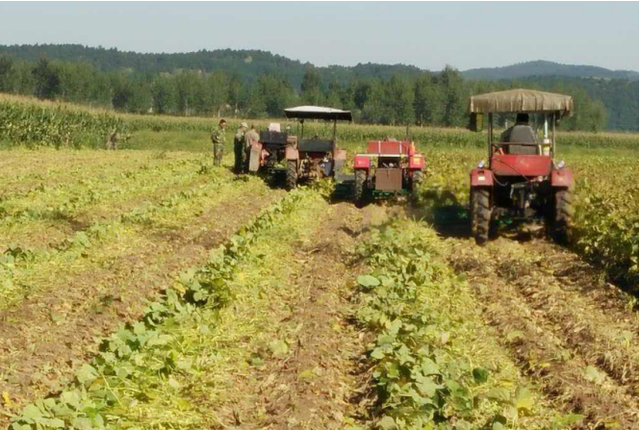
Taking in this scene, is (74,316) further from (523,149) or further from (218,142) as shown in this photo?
(218,142)

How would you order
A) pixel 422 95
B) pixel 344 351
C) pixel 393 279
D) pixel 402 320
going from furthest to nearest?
1. pixel 422 95
2. pixel 393 279
3. pixel 402 320
4. pixel 344 351

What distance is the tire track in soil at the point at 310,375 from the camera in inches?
217

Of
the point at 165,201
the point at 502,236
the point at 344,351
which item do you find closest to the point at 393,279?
the point at 344,351

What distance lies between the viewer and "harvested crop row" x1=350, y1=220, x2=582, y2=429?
5355 mm

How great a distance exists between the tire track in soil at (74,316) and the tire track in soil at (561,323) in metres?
3.31

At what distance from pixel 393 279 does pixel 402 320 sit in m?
1.43

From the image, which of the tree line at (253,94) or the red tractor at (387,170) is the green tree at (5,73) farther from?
the red tractor at (387,170)

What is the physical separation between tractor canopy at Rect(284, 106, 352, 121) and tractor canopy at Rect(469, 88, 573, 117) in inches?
244

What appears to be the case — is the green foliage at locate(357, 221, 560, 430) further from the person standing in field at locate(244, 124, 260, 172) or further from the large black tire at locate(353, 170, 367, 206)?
the person standing in field at locate(244, 124, 260, 172)

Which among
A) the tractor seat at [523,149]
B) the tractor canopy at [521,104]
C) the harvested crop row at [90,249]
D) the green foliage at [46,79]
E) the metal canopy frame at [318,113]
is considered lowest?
the harvested crop row at [90,249]

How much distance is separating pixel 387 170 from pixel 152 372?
10904 millimetres

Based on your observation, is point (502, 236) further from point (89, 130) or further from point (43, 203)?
point (89, 130)

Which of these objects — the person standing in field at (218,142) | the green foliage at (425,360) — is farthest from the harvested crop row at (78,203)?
the green foliage at (425,360)

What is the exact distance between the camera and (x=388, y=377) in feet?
19.1
